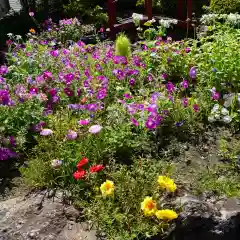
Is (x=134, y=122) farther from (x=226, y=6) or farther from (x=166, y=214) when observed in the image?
(x=226, y=6)

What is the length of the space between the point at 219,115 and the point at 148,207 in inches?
66.1

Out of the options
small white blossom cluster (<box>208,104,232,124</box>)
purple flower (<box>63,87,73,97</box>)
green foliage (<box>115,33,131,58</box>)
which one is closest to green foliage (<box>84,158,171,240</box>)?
small white blossom cluster (<box>208,104,232,124</box>)

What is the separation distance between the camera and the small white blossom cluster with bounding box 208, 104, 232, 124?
418 centimetres

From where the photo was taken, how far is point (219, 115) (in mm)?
4234

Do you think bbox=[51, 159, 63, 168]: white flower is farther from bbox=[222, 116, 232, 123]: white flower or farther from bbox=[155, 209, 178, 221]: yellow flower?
bbox=[222, 116, 232, 123]: white flower

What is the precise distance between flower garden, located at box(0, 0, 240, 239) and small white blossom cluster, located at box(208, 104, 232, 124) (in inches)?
0.5

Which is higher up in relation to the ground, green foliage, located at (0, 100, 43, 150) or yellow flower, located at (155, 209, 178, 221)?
green foliage, located at (0, 100, 43, 150)

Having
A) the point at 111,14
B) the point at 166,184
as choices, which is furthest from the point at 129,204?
the point at 111,14

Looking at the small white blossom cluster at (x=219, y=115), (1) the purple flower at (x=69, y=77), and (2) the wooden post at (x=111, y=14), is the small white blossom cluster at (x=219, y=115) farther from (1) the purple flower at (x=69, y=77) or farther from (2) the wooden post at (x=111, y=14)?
(2) the wooden post at (x=111, y=14)

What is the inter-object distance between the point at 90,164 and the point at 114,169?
0.76 ft

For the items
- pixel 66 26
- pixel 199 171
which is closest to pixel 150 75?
pixel 199 171

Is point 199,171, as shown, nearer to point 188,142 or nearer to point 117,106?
point 188,142

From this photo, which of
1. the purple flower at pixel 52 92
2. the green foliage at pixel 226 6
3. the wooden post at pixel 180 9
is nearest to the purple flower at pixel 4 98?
the purple flower at pixel 52 92

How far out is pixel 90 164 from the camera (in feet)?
11.5
